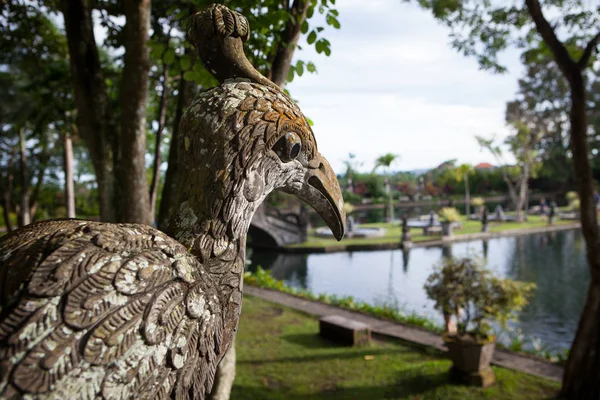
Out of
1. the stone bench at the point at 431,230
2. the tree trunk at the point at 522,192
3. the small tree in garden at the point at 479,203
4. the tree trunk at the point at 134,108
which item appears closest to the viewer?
the tree trunk at the point at 134,108

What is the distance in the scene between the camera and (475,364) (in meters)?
4.84

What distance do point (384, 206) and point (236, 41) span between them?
1299 inches

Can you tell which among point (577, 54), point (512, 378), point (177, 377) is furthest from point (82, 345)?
point (577, 54)

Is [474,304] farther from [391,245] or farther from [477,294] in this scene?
[391,245]

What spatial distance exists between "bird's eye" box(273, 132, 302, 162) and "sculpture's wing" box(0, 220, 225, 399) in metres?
0.40

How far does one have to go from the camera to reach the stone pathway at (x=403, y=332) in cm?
526

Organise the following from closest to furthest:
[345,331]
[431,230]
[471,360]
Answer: [471,360], [345,331], [431,230]

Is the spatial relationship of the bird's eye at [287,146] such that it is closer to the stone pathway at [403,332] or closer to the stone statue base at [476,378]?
the stone statue base at [476,378]

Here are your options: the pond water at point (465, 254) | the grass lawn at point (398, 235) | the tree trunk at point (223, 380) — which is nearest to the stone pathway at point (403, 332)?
the pond water at point (465, 254)

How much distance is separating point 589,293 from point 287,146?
4134mm

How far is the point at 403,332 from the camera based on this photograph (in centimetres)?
650

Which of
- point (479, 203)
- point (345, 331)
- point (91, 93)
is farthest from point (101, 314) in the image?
point (479, 203)

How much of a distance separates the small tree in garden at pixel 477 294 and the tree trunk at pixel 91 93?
3.55 meters

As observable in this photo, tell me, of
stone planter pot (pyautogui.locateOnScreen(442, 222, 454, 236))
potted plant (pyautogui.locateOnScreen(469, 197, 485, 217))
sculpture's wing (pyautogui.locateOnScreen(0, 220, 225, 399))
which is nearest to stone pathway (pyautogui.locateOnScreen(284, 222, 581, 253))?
stone planter pot (pyautogui.locateOnScreen(442, 222, 454, 236))
